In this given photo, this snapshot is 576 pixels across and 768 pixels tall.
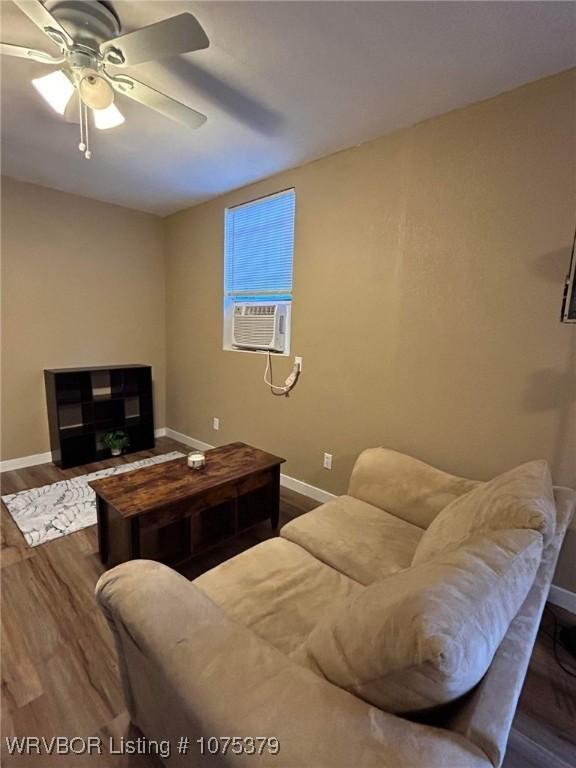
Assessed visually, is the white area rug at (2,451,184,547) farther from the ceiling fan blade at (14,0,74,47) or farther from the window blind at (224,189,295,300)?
the ceiling fan blade at (14,0,74,47)

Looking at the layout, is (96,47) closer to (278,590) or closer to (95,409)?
(278,590)

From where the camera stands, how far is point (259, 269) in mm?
3135

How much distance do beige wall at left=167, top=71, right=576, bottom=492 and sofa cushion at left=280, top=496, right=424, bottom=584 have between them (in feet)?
2.16

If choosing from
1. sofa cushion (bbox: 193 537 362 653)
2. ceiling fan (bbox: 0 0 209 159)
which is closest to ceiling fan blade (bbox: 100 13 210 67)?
ceiling fan (bbox: 0 0 209 159)

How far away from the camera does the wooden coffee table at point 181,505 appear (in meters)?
1.77

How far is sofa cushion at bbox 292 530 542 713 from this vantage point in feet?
2.00

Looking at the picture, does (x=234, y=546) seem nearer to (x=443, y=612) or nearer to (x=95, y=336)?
(x=443, y=612)

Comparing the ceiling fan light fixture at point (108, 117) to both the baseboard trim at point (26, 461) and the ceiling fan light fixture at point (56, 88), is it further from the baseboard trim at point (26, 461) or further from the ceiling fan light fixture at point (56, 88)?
the baseboard trim at point (26, 461)

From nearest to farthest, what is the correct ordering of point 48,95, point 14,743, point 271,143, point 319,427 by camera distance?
point 14,743 → point 48,95 → point 271,143 → point 319,427

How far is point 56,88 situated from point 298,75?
110 cm

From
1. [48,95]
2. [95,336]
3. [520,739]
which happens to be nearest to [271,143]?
[48,95]

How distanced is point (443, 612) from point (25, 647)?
1793mm

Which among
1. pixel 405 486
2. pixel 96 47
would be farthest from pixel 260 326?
pixel 96 47

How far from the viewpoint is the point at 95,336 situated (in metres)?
3.69
